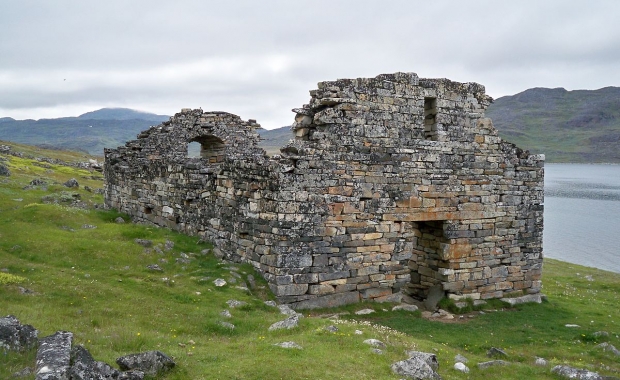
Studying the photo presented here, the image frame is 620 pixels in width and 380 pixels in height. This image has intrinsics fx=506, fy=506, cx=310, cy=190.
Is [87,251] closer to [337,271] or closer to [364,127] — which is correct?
[337,271]


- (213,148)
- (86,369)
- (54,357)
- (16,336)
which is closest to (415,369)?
(86,369)

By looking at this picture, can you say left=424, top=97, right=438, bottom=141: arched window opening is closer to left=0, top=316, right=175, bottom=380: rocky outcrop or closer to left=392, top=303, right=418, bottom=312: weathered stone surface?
left=392, top=303, right=418, bottom=312: weathered stone surface

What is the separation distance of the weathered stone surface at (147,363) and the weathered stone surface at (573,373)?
746 cm

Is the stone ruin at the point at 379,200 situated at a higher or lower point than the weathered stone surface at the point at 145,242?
higher

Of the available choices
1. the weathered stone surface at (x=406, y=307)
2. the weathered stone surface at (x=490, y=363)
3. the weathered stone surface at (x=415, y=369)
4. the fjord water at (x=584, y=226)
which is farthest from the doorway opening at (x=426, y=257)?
the fjord water at (x=584, y=226)

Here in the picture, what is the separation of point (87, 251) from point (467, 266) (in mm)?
11899

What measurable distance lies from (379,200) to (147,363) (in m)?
8.90

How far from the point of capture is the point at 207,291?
12.9 metres

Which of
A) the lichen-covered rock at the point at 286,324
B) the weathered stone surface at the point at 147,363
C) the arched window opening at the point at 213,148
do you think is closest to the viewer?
the weathered stone surface at the point at 147,363

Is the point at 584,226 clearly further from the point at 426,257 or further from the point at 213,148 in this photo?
the point at 213,148

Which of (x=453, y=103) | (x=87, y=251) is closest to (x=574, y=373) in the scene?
(x=453, y=103)

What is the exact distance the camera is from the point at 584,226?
176 ft

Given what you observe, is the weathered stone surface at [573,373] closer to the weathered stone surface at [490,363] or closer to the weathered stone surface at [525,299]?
the weathered stone surface at [490,363]

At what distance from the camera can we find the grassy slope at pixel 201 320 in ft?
28.5
